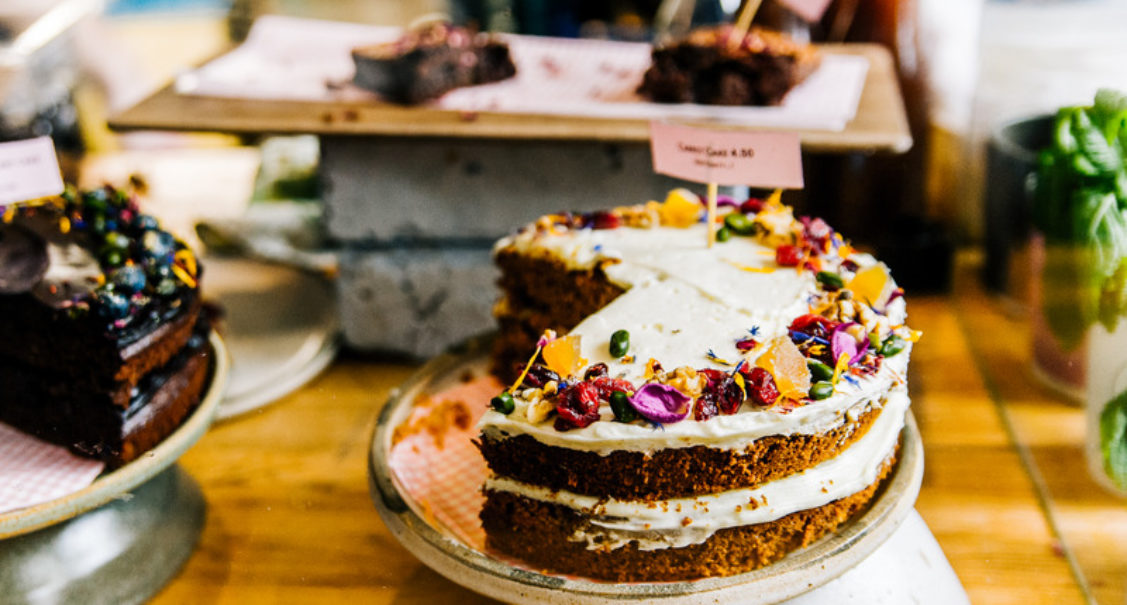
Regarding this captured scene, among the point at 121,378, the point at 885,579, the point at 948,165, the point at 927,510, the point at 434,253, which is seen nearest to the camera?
the point at 885,579

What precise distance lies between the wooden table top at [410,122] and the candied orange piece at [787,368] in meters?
0.85

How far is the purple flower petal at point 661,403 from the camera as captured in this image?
1411mm

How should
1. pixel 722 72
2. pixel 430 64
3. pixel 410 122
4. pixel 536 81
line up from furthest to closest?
pixel 536 81
pixel 430 64
pixel 722 72
pixel 410 122

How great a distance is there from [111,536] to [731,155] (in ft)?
4.49

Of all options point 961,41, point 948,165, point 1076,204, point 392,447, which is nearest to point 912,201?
point 948,165

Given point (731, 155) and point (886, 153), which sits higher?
point (731, 155)

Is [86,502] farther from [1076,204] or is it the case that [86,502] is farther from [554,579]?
[1076,204]

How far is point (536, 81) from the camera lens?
→ 2834 millimetres

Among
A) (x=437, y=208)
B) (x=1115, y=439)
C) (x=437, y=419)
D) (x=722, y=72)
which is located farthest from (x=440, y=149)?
(x=1115, y=439)

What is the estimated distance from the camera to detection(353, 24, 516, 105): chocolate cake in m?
2.60

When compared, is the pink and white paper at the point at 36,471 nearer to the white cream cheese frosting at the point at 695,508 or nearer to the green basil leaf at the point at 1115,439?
the white cream cheese frosting at the point at 695,508

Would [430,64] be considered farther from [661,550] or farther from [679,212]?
[661,550]

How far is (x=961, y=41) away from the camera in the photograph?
3.20 m

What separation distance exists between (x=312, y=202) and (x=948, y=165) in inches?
88.7
